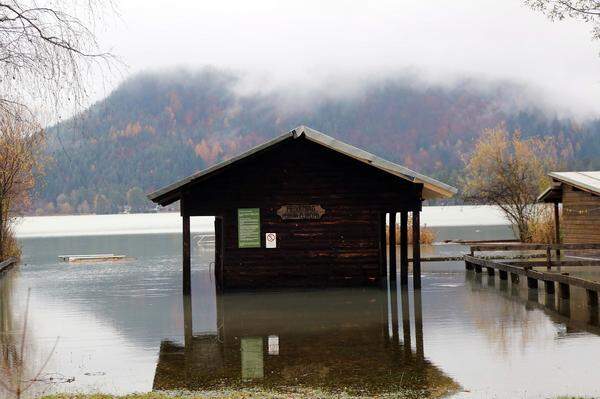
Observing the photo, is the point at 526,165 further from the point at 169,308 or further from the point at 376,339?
the point at 376,339

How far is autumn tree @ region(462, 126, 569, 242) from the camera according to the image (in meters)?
53.9

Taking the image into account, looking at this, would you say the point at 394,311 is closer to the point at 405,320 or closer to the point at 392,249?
the point at 405,320

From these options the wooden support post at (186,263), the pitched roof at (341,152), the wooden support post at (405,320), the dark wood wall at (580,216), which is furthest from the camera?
the dark wood wall at (580,216)

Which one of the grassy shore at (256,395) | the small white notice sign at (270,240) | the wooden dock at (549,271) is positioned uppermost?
the small white notice sign at (270,240)

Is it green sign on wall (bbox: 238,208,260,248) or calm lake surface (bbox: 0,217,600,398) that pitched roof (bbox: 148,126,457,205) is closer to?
green sign on wall (bbox: 238,208,260,248)

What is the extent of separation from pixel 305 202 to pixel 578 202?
16.1 m

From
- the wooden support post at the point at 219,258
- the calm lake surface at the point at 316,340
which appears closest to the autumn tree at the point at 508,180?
the wooden support post at the point at 219,258

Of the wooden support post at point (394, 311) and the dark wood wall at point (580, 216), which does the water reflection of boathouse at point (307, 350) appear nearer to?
the wooden support post at point (394, 311)

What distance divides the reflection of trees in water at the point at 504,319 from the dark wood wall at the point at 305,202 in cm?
370

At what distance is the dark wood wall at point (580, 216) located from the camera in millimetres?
34156

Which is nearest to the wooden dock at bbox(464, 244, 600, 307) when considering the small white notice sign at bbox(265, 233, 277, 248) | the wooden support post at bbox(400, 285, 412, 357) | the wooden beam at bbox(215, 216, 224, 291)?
the wooden support post at bbox(400, 285, 412, 357)

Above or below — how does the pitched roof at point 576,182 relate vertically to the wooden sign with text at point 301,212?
above

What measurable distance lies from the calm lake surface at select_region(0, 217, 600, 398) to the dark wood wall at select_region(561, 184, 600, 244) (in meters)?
9.26

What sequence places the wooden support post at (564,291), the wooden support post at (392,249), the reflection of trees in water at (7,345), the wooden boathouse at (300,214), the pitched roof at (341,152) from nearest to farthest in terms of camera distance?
the reflection of trees in water at (7,345)
the wooden support post at (564,291)
the pitched roof at (341,152)
the wooden boathouse at (300,214)
the wooden support post at (392,249)
